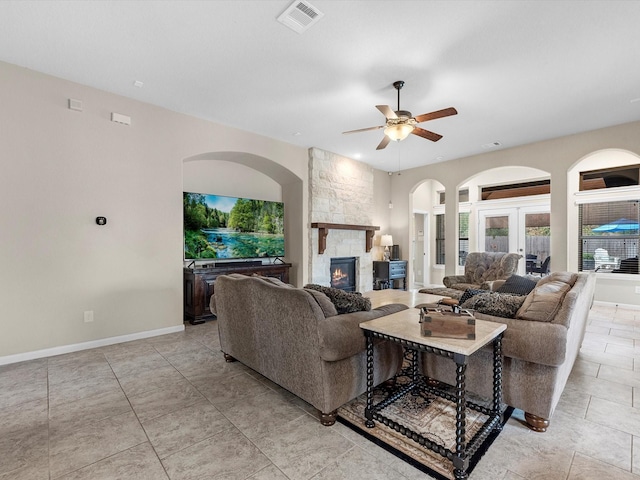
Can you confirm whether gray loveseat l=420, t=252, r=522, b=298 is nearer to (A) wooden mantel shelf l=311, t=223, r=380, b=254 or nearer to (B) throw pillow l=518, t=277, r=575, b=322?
(A) wooden mantel shelf l=311, t=223, r=380, b=254

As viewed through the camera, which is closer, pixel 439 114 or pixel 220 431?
pixel 220 431

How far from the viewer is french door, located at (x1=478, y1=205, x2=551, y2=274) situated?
7.01 metres

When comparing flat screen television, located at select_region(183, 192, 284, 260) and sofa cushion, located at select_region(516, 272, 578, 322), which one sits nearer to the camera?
sofa cushion, located at select_region(516, 272, 578, 322)

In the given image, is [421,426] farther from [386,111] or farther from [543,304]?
[386,111]

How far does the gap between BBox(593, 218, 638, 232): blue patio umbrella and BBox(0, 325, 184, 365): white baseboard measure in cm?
774

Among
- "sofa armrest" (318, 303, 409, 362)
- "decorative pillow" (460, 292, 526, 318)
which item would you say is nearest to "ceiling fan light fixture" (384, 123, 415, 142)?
"decorative pillow" (460, 292, 526, 318)

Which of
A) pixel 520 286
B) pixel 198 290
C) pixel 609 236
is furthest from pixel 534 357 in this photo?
pixel 609 236

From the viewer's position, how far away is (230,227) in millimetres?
4984

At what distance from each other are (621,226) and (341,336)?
6805 millimetres

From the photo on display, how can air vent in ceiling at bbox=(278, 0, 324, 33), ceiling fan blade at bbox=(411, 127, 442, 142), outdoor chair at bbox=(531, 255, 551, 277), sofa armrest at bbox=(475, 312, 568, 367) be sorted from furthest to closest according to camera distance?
outdoor chair at bbox=(531, 255, 551, 277), ceiling fan blade at bbox=(411, 127, 442, 142), air vent in ceiling at bbox=(278, 0, 324, 33), sofa armrest at bbox=(475, 312, 568, 367)

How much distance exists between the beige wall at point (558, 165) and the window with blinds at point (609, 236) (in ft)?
0.74

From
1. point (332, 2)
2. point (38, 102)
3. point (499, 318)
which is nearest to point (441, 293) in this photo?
point (499, 318)

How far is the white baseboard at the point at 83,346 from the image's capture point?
3.09 meters

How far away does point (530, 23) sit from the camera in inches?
99.1
